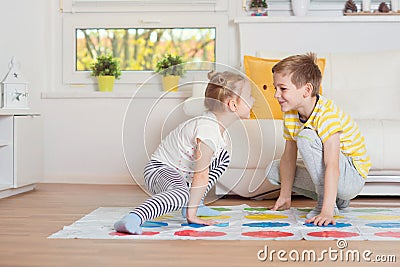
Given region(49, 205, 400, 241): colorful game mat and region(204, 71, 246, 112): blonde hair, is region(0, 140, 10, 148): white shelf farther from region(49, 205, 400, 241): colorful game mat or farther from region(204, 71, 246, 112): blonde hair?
region(204, 71, 246, 112): blonde hair

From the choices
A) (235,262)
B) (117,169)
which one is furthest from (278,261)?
(117,169)

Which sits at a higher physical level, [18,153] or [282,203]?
[18,153]

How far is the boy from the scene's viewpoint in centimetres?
228

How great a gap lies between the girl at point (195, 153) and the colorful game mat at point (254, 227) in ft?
0.27

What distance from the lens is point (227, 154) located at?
2381 millimetres

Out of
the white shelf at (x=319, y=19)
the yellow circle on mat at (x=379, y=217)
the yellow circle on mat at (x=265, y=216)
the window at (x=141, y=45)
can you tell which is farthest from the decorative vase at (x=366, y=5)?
the yellow circle on mat at (x=265, y=216)

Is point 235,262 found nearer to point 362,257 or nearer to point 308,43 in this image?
point 362,257

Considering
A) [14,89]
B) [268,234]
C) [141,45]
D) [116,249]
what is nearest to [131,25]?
[141,45]

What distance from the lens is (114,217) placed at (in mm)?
2402

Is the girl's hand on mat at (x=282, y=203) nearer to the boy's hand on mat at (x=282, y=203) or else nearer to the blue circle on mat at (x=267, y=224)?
the boy's hand on mat at (x=282, y=203)

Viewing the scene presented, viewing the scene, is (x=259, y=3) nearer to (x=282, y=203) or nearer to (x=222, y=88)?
(x=282, y=203)

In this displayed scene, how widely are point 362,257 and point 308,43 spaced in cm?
230

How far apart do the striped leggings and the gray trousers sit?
11.4 inches

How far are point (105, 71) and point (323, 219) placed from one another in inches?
81.8
